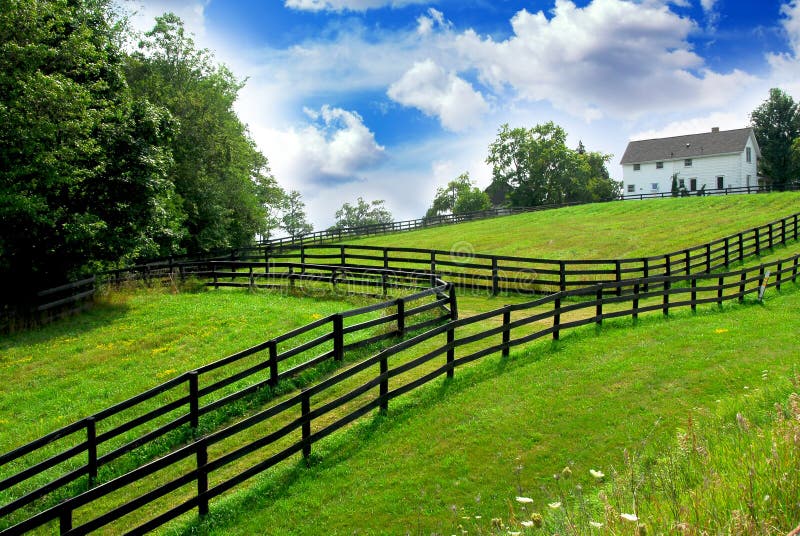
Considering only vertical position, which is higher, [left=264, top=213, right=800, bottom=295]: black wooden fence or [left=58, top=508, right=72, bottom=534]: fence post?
[left=264, top=213, right=800, bottom=295]: black wooden fence

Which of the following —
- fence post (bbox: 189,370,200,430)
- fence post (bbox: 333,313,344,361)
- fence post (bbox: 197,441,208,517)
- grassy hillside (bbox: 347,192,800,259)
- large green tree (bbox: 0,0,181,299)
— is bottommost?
fence post (bbox: 197,441,208,517)

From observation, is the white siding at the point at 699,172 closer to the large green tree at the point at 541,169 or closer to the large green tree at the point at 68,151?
the large green tree at the point at 541,169

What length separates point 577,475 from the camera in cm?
732

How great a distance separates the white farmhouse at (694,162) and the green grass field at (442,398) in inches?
2000

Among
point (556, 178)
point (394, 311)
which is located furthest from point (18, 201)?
point (556, 178)

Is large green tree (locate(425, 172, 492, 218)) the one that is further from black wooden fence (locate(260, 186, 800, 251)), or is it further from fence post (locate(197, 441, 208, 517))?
fence post (locate(197, 441, 208, 517))

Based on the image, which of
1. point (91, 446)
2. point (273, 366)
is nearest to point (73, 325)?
point (273, 366)

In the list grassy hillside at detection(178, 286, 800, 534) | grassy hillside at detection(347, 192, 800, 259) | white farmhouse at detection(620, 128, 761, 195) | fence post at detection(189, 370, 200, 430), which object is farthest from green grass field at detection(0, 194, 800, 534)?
white farmhouse at detection(620, 128, 761, 195)

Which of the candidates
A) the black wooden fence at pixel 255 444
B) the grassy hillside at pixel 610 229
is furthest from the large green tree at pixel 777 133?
the black wooden fence at pixel 255 444

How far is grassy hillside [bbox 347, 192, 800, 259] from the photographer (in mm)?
34219

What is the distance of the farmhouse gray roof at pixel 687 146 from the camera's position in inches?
2510

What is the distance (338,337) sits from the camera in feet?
37.9

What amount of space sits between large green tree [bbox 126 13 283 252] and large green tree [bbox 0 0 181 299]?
11.2 metres

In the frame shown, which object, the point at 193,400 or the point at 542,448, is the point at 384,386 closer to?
the point at 542,448
